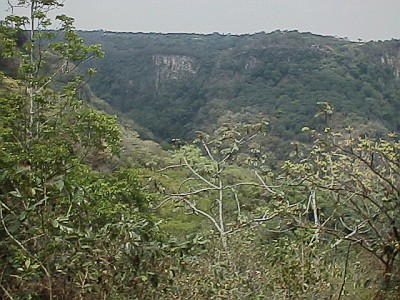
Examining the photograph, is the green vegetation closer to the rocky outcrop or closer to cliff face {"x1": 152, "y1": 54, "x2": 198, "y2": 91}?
the rocky outcrop

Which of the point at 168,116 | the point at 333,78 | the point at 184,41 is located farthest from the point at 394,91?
the point at 184,41

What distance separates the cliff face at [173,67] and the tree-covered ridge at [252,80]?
74 millimetres

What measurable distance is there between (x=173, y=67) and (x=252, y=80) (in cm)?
770

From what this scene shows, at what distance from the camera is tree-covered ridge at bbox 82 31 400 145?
28.8 m

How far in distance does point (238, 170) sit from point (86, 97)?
7.63 m

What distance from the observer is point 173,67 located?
41.2 m

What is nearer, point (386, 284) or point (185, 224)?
point (386, 284)

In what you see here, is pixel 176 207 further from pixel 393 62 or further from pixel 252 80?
pixel 393 62

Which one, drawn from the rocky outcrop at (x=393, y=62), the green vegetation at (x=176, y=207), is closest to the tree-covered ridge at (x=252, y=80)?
the rocky outcrop at (x=393, y=62)

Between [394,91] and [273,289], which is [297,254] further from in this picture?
[394,91]

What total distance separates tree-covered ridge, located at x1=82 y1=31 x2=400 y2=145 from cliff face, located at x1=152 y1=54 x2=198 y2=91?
7 centimetres

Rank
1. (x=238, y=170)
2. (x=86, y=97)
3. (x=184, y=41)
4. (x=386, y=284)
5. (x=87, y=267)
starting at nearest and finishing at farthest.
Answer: (x=87, y=267)
(x=386, y=284)
(x=238, y=170)
(x=86, y=97)
(x=184, y=41)

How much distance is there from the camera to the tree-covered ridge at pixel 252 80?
2881cm

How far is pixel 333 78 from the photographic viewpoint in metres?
31.8
